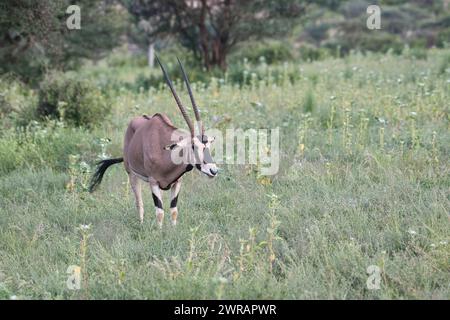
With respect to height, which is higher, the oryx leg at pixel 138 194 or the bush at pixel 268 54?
the bush at pixel 268 54

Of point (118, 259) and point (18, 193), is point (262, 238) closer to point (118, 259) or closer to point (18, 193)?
point (118, 259)

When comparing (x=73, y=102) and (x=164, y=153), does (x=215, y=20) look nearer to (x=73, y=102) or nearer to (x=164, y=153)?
(x=73, y=102)

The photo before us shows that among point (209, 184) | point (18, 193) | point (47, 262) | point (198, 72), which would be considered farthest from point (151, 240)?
point (198, 72)

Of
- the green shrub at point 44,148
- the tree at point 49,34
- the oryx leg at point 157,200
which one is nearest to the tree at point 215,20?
the tree at point 49,34

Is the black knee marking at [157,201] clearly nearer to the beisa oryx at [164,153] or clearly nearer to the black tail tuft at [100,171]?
the beisa oryx at [164,153]

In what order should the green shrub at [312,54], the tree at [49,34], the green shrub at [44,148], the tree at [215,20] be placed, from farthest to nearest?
the green shrub at [312,54], the tree at [215,20], the tree at [49,34], the green shrub at [44,148]

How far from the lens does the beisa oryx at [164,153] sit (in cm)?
505

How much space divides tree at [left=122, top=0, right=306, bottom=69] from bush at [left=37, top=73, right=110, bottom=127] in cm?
721

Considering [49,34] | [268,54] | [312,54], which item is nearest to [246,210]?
[49,34]

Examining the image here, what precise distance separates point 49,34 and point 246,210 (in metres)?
6.08

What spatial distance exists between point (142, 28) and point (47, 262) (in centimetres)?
1316

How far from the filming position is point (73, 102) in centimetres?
970

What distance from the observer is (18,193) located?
691cm

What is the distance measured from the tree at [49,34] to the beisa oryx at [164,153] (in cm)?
455
